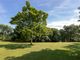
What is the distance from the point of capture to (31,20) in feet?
103

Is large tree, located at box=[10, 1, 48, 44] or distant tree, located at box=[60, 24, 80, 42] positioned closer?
large tree, located at box=[10, 1, 48, 44]

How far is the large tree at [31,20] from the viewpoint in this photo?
30983 mm

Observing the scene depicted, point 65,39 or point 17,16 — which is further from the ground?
point 17,16

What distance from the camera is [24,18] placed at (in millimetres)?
31484

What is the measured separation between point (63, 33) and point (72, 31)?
7.96ft

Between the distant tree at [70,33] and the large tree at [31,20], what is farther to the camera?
the distant tree at [70,33]

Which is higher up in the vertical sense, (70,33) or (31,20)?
(31,20)

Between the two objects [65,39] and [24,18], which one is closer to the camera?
[24,18]

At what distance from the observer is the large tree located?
31.0 meters

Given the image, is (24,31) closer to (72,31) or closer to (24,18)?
(24,18)

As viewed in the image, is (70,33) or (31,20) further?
(70,33)

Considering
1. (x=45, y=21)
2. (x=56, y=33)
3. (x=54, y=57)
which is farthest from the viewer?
(x=56, y=33)

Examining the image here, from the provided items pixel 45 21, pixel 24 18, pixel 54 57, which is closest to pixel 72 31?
pixel 45 21

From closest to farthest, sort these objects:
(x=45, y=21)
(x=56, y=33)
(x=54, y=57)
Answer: (x=54, y=57) < (x=45, y=21) < (x=56, y=33)
